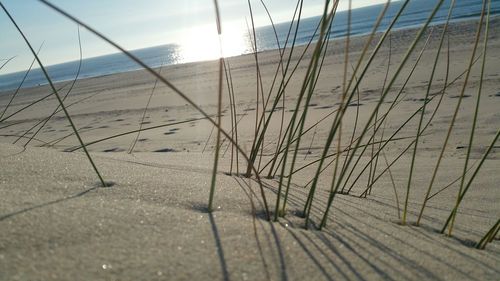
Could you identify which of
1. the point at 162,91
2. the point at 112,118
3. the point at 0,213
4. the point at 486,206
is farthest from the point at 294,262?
the point at 162,91

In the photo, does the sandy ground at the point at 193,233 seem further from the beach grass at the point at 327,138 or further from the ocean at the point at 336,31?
the ocean at the point at 336,31

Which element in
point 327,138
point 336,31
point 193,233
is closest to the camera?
point 193,233

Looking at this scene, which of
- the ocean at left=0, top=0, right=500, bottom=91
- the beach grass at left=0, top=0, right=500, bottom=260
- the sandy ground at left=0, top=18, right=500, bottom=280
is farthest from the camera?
the ocean at left=0, top=0, right=500, bottom=91

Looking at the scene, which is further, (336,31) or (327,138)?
(336,31)

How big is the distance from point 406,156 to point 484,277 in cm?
194

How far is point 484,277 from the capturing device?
0.64m

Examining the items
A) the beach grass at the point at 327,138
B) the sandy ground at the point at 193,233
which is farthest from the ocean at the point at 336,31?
the sandy ground at the point at 193,233

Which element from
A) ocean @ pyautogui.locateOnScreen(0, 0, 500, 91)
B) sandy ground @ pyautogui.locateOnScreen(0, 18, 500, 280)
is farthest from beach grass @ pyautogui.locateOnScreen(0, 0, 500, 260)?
ocean @ pyautogui.locateOnScreen(0, 0, 500, 91)

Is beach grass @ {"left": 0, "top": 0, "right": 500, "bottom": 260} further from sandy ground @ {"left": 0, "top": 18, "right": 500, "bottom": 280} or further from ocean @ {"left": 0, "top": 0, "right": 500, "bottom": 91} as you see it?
ocean @ {"left": 0, "top": 0, "right": 500, "bottom": 91}

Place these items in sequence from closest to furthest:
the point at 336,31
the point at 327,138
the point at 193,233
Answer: the point at 193,233 < the point at 327,138 < the point at 336,31

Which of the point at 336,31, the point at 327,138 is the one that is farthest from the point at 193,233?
the point at 336,31

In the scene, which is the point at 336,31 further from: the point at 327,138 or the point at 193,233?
the point at 193,233

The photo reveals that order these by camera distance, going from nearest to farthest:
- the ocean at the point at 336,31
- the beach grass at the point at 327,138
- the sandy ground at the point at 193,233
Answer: the sandy ground at the point at 193,233
the beach grass at the point at 327,138
the ocean at the point at 336,31

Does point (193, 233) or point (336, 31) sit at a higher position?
point (336, 31)
